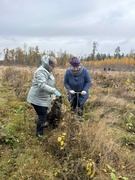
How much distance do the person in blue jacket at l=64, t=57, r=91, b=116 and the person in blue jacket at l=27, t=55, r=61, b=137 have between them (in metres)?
0.69

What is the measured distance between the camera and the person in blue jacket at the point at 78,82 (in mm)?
4793

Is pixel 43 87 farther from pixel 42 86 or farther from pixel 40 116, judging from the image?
pixel 40 116

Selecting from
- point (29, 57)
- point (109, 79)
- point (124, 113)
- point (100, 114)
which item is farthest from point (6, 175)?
point (29, 57)

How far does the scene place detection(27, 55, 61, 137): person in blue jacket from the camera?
13.2ft

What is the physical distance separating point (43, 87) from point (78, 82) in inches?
44.8

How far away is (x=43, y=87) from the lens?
3980mm

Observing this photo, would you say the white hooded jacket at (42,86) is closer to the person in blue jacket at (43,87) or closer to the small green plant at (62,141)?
the person in blue jacket at (43,87)

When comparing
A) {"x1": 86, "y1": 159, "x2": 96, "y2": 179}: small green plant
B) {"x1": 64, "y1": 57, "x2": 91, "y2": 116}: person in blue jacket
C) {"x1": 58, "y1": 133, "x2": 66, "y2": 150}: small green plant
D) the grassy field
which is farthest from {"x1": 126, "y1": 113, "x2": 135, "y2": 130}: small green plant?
{"x1": 86, "y1": 159, "x2": 96, "y2": 179}: small green plant

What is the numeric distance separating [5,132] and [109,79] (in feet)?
27.9

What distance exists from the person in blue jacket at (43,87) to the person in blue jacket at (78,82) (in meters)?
0.69

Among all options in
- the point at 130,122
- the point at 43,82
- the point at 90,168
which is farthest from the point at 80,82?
the point at 90,168

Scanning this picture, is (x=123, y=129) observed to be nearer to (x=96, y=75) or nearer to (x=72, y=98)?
(x=72, y=98)

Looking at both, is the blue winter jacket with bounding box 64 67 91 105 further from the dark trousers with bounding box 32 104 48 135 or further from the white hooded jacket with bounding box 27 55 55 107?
the dark trousers with bounding box 32 104 48 135

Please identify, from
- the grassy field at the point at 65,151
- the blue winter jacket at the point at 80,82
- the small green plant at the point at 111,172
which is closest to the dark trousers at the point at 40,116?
the grassy field at the point at 65,151
